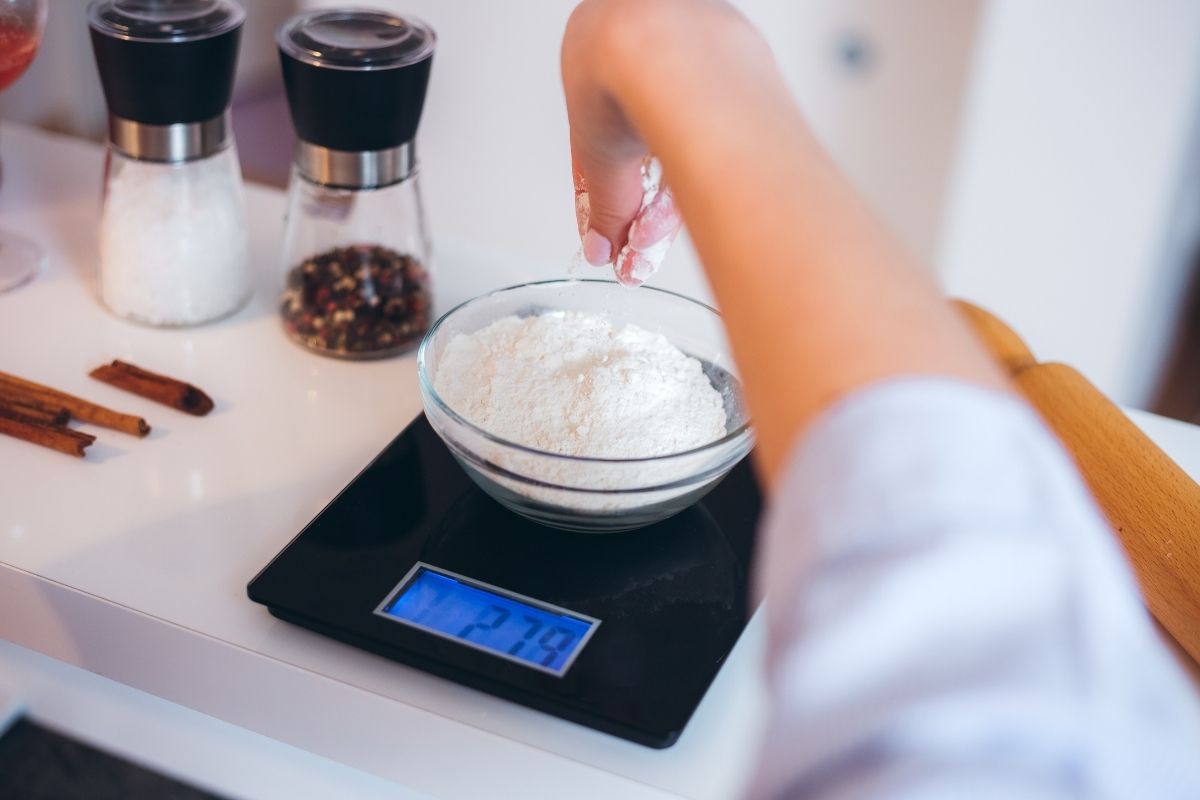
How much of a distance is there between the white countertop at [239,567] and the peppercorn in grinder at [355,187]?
0.03 meters

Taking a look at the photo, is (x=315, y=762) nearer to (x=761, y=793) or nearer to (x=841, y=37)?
(x=761, y=793)

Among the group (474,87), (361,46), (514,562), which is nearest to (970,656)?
(514,562)

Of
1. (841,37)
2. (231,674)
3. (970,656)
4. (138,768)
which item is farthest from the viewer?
(841,37)

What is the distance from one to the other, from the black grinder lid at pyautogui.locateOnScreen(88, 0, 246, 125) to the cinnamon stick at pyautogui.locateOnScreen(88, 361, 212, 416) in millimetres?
177

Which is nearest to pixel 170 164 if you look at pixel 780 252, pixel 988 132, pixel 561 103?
pixel 780 252

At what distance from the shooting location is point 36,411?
76cm

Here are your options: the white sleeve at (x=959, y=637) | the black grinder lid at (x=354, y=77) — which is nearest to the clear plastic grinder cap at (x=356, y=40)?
the black grinder lid at (x=354, y=77)

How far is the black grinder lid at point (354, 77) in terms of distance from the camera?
2.55 ft

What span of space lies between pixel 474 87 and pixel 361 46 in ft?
3.73

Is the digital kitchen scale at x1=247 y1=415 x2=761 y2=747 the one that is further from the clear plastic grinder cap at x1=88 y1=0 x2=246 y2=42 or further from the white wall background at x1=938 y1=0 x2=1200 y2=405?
the white wall background at x1=938 y1=0 x2=1200 y2=405

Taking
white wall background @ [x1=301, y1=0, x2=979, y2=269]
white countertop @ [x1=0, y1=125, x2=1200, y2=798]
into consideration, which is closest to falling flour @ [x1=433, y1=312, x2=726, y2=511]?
white countertop @ [x1=0, y1=125, x2=1200, y2=798]

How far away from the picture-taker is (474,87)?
1.90m

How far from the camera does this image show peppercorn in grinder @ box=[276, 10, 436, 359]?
0.79 m

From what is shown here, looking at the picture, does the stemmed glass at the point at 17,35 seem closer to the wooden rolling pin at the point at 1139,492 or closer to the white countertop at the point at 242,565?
the white countertop at the point at 242,565
